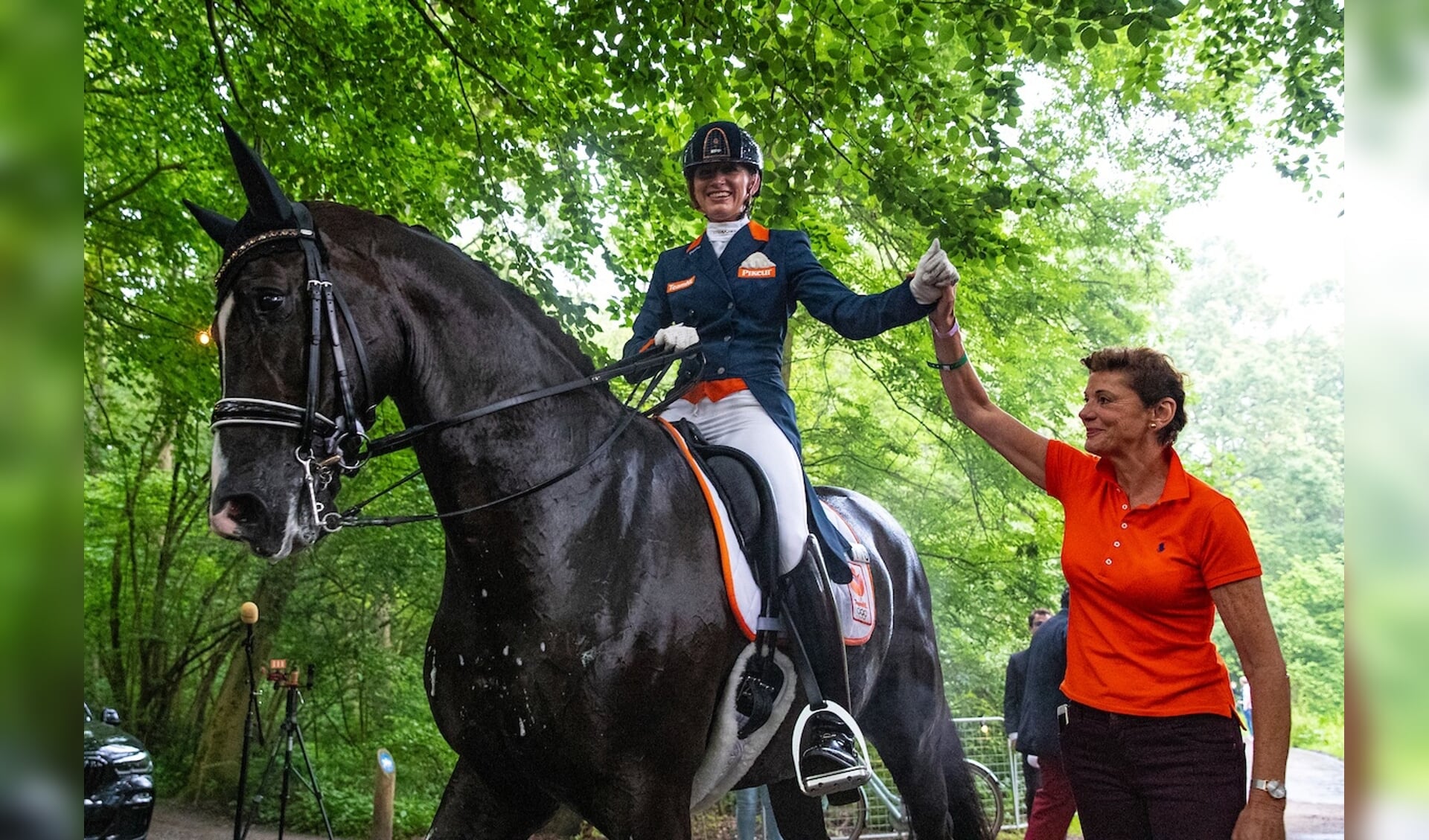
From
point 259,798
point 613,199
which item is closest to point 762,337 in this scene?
point 613,199

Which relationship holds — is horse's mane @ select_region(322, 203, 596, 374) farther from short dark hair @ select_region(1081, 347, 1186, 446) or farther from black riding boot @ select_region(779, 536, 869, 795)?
short dark hair @ select_region(1081, 347, 1186, 446)

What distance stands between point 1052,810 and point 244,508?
443 cm

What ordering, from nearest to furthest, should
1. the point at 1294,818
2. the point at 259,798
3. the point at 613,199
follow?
the point at 613,199, the point at 259,798, the point at 1294,818

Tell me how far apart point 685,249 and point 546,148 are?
448 cm

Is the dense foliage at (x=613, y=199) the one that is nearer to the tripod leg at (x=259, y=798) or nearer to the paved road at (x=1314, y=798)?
the tripod leg at (x=259, y=798)

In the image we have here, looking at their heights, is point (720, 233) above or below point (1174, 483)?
above

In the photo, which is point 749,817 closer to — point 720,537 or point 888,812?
point 888,812

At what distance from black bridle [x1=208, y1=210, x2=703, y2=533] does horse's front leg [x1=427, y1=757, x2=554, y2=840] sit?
70 centimetres

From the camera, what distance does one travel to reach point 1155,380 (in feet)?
8.80

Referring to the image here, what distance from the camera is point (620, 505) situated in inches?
106

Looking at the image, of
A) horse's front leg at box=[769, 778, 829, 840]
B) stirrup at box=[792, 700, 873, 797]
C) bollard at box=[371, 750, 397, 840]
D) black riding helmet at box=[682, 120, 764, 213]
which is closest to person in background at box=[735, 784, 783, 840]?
bollard at box=[371, 750, 397, 840]

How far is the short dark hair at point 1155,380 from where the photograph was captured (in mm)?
2678

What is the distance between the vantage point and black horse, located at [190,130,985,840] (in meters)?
2.33
